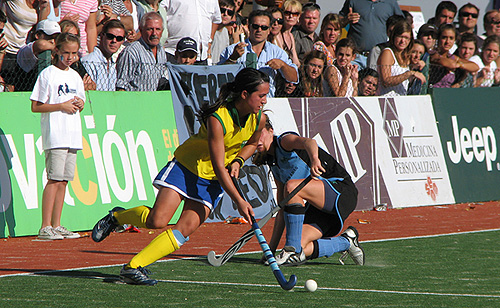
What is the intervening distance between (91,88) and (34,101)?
4.75 feet

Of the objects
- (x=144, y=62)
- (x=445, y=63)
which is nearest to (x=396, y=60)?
(x=445, y=63)

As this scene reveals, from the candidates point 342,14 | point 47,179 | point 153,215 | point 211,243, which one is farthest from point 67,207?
point 342,14

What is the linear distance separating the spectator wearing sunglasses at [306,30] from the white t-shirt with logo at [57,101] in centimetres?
516

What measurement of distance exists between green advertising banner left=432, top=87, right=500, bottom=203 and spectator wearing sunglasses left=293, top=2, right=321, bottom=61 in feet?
8.03

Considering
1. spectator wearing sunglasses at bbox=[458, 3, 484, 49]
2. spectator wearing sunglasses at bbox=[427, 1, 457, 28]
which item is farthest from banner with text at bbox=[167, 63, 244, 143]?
spectator wearing sunglasses at bbox=[458, 3, 484, 49]

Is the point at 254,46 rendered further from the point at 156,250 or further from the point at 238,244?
the point at 156,250

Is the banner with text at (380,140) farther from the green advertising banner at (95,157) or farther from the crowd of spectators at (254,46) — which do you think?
the green advertising banner at (95,157)

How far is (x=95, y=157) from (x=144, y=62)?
5.62 ft

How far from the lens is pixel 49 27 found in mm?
10984

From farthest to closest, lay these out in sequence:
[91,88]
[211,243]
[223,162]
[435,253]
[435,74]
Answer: [435,74]
[91,88]
[211,243]
[435,253]
[223,162]

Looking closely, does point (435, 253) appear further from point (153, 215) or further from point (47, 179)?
point (47, 179)

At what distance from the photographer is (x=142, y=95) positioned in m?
11.4

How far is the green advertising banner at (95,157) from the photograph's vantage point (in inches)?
399

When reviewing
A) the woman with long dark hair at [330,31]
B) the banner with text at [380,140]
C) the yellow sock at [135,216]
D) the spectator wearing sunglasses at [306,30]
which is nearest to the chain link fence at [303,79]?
the banner with text at [380,140]
